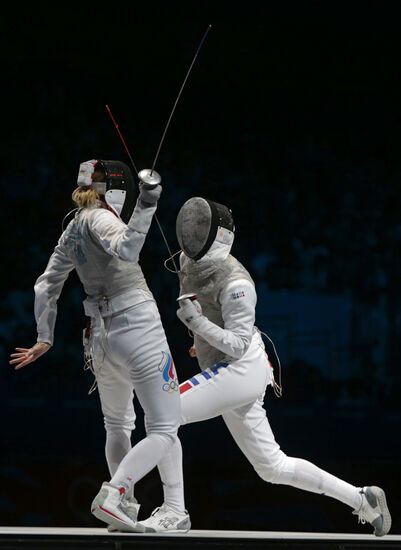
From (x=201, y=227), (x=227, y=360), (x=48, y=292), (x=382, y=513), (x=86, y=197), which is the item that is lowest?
(x=382, y=513)

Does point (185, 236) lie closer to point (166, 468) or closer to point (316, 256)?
point (166, 468)

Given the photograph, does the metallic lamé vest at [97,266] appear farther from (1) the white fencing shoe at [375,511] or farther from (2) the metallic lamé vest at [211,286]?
(1) the white fencing shoe at [375,511]

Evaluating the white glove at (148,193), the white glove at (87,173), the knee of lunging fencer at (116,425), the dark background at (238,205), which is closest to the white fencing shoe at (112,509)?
the knee of lunging fencer at (116,425)

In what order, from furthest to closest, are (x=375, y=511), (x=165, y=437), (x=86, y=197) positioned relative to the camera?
(x=375, y=511), (x=86, y=197), (x=165, y=437)

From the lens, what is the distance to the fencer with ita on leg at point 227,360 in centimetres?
325

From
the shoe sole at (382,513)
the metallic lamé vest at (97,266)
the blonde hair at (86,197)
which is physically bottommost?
the shoe sole at (382,513)

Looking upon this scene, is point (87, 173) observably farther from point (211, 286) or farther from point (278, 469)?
point (278, 469)

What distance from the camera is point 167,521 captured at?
3.15 metres

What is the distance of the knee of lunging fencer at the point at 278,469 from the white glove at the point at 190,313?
1.92 feet

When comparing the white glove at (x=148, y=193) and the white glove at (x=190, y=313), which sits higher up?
the white glove at (x=148, y=193)

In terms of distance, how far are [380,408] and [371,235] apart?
105cm

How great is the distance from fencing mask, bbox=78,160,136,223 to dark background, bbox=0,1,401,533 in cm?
206

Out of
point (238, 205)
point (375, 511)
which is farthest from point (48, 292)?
point (238, 205)

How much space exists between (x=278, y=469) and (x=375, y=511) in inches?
16.0
